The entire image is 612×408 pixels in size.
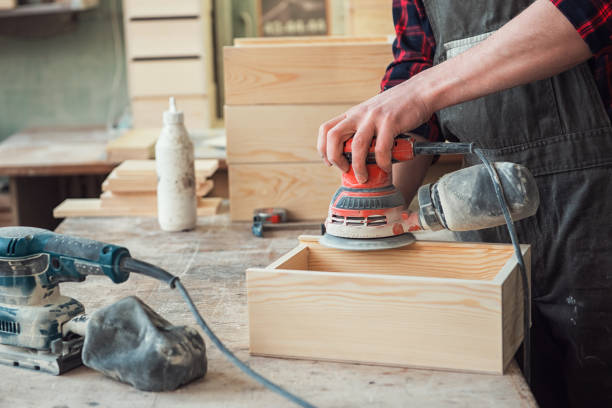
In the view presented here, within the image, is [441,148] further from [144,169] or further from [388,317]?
[144,169]

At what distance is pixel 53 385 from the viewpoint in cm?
105

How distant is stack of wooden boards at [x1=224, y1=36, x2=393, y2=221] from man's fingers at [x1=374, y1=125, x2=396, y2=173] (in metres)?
0.83

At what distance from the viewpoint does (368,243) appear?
1224mm

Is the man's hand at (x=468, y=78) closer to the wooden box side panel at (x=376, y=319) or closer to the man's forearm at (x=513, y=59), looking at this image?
the man's forearm at (x=513, y=59)

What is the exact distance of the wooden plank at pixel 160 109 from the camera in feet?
12.9

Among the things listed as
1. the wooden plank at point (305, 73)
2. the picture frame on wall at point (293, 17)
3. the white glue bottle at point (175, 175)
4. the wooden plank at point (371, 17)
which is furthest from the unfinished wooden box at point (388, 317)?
the picture frame on wall at point (293, 17)

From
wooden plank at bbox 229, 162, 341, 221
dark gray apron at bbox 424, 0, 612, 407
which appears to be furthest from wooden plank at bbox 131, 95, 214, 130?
dark gray apron at bbox 424, 0, 612, 407

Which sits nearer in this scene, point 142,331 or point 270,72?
point 142,331

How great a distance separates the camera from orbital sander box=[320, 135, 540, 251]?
1.12m

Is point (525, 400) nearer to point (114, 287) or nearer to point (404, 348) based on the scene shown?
point (404, 348)

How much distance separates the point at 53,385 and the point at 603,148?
1.08 meters

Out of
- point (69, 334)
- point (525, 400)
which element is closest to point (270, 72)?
point (69, 334)

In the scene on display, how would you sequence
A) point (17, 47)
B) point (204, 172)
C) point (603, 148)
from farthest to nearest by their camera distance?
point (17, 47) < point (204, 172) < point (603, 148)

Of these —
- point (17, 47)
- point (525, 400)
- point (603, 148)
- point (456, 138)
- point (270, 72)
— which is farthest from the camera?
point (17, 47)
